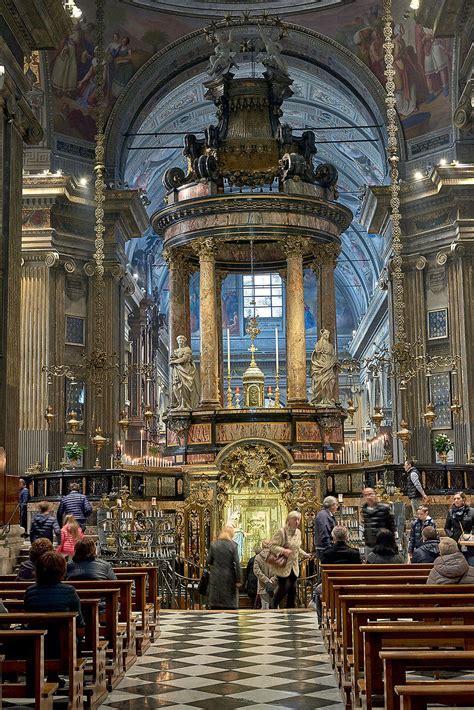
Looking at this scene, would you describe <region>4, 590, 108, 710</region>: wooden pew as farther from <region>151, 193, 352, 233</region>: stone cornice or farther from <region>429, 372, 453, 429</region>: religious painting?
<region>429, 372, 453, 429</region>: religious painting

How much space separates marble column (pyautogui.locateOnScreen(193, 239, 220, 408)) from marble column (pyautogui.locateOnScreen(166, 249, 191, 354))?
90cm

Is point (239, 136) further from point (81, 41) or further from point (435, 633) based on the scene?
point (435, 633)

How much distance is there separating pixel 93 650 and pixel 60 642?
820 millimetres

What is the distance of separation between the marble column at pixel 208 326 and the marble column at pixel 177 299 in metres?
0.90

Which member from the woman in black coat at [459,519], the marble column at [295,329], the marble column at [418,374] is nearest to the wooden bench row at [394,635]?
the woman in black coat at [459,519]

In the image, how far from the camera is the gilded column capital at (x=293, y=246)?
926 inches

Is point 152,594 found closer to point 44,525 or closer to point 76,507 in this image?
point 44,525

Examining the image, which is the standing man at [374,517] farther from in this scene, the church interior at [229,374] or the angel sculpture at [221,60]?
the angel sculpture at [221,60]

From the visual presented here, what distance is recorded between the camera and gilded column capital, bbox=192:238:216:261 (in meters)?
23.5

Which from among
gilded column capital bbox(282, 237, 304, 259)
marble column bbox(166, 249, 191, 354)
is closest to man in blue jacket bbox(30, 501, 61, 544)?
marble column bbox(166, 249, 191, 354)

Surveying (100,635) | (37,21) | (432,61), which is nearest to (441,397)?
(432,61)

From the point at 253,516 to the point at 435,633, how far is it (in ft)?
51.5

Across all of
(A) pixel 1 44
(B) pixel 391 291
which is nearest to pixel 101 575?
(A) pixel 1 44

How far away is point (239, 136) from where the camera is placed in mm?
24531
